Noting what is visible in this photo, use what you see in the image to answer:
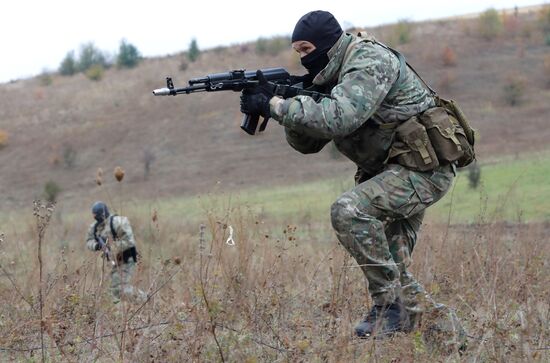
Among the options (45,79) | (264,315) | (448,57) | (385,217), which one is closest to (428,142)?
(385,217)

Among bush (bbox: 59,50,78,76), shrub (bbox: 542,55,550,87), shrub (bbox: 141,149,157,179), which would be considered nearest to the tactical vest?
shrub (bbox: 141,149,157,179)

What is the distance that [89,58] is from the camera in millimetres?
62250

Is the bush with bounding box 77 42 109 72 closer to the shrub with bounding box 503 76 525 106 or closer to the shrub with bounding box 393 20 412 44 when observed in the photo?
the shrub with bounding box 393 20 412 44

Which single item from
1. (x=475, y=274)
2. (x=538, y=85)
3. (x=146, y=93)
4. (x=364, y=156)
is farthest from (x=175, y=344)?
(x=146, y=93)

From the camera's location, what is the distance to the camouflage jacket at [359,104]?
404 cm

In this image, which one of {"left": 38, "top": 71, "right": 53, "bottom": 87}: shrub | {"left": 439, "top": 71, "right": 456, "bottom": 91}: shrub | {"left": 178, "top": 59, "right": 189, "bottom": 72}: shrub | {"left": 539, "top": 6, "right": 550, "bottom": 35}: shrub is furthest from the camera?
{"left": 38, "top": 71, "right": 53, "bottom": 87}: shrub

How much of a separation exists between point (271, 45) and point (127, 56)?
36.5ft

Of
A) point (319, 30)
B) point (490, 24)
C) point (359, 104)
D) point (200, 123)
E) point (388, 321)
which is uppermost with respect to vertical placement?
point (319, 30)

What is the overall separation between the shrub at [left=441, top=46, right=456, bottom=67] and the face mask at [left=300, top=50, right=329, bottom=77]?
1570 inches

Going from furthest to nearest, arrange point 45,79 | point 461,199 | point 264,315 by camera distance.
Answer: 1. point 45,79
2. point 461,199
3. point 264,315

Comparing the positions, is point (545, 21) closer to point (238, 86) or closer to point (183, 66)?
point (183, 66)

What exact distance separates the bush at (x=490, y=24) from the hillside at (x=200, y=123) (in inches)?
18.9

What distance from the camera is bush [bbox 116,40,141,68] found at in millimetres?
58031

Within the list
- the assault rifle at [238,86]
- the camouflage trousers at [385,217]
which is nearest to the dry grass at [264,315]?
the camouflage trousers at [385,217]
